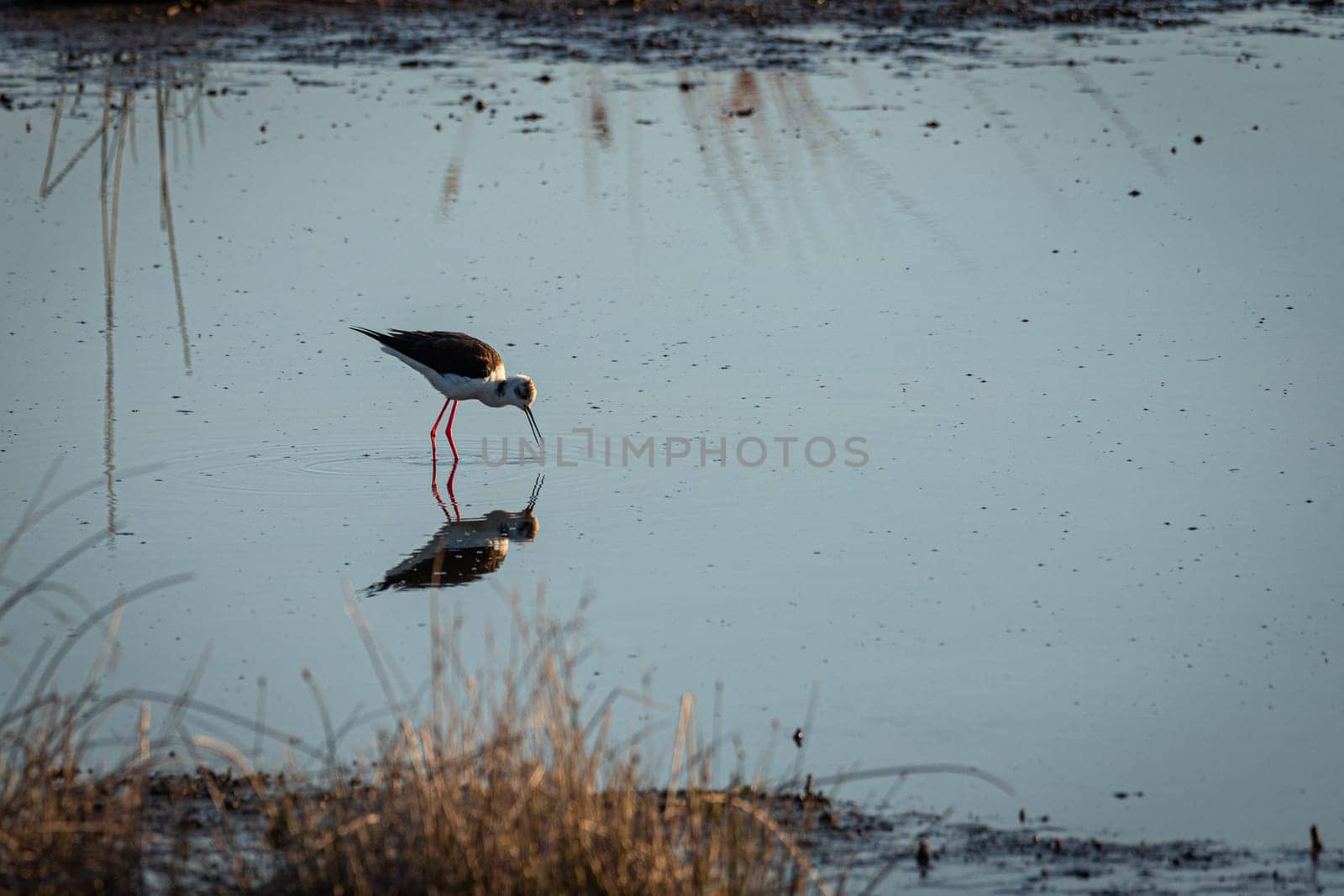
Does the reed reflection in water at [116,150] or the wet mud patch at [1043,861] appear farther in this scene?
the reed reflection in water at [116,150]

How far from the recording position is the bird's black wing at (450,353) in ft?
30.9

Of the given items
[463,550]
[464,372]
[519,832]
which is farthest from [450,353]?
[519,832]

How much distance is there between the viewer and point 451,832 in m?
4.34

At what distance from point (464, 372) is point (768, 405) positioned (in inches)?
63.4

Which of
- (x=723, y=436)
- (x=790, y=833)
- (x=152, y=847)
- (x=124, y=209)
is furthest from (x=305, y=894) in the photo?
(x=124, y=209)

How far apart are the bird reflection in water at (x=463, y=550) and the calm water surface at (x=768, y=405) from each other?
0.03m

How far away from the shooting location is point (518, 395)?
30.6 ft

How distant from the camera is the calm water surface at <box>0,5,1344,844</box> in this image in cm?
637

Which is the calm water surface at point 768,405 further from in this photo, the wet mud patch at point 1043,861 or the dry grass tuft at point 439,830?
the dry grass tuft at point 439,830

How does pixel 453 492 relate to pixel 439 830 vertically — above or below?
above

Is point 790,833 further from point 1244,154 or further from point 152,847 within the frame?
point 1244,154

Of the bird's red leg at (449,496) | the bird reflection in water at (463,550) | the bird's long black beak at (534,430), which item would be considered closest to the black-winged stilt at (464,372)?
the bird's long black beak at (534,430)

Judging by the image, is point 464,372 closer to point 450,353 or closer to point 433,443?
point 450,353

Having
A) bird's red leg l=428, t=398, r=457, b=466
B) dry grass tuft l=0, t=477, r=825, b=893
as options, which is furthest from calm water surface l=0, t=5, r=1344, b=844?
dry grass tuft l=0, t=477, r=825, b=893
